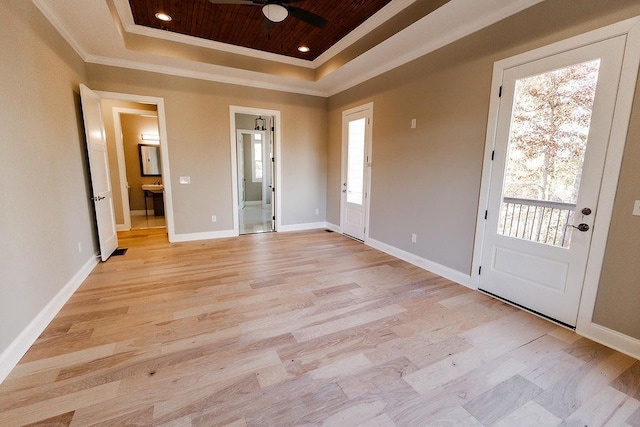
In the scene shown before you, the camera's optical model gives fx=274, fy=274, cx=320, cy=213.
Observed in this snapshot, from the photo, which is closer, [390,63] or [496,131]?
[496,131]

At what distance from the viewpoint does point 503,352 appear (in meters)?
2.05

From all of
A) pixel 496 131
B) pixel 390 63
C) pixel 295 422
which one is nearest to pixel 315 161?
pixel 390 63

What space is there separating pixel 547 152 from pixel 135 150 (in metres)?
8.16

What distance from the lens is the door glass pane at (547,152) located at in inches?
88.3

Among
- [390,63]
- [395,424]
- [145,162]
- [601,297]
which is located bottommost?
[395,424]

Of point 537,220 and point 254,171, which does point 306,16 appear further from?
point 254,171

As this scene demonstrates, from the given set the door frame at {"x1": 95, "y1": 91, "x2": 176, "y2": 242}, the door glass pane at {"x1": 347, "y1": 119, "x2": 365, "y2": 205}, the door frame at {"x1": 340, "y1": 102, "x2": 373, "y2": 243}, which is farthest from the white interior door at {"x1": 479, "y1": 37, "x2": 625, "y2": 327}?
the door frame at {"x1": 95, "y1": 91, "x2": 176, "y2": 242}

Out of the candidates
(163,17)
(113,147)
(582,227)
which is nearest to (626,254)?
(582,227)

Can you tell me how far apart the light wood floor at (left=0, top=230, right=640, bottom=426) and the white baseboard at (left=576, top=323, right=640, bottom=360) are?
3.0 inches

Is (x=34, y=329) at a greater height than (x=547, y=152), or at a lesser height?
lesser

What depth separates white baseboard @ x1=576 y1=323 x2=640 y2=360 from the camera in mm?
2006

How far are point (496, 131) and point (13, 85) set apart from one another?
4.20 meters

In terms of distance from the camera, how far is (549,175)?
246cm

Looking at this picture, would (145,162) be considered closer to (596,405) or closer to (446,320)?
(446,320)
